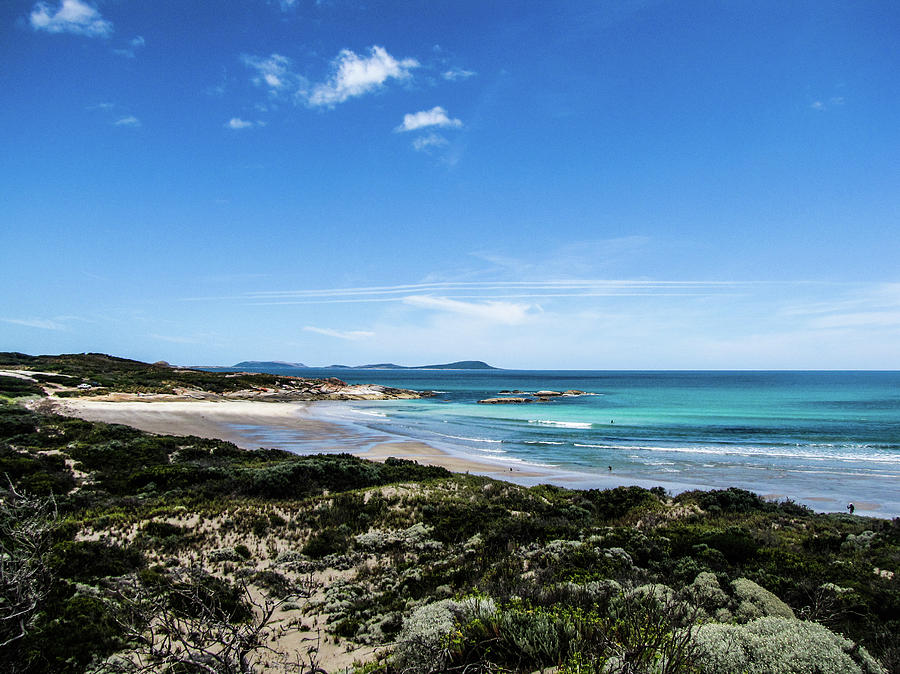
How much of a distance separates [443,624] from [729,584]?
5.30 metres

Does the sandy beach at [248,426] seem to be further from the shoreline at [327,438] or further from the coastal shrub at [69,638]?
the coastal shrub at [69,638]

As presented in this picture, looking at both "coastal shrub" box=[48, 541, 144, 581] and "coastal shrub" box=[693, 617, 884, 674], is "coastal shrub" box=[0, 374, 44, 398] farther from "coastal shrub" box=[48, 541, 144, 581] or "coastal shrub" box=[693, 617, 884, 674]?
"coastal shrub" box=[693, 617, 884, 674]

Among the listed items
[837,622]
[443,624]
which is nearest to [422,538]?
[443,624]

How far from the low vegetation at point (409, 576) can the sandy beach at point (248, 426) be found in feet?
33.5

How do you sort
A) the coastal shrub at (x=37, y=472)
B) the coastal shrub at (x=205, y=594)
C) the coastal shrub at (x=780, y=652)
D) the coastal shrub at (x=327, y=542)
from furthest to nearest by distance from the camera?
the coastal shrub at (x=37, y=472) → the coastal shrub at (x=327, y=542) → the coastal shrub at (x=205, y=594) → the coastal shrub at (x=780, y=652)

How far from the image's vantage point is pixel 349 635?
7152 mm

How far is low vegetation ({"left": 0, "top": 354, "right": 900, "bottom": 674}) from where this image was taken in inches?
193

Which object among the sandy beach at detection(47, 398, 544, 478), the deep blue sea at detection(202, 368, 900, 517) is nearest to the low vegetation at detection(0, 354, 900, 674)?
the deep blue sea at detection(202, 368, 900, 517)

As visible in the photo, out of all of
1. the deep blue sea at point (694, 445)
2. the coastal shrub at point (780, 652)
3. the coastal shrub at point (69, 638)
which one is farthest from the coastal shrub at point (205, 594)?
the deep blue sea at point (694, 445)

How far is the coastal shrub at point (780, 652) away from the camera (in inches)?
183

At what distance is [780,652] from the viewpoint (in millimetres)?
4836

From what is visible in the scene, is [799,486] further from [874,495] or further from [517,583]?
[517,583]

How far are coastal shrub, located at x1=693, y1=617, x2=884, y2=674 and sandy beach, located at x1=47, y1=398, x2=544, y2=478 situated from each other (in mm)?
18419

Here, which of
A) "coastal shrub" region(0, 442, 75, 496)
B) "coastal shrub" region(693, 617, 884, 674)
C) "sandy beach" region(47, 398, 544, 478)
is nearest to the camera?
"coastal shrub" region(693, 617, 884, 674)
